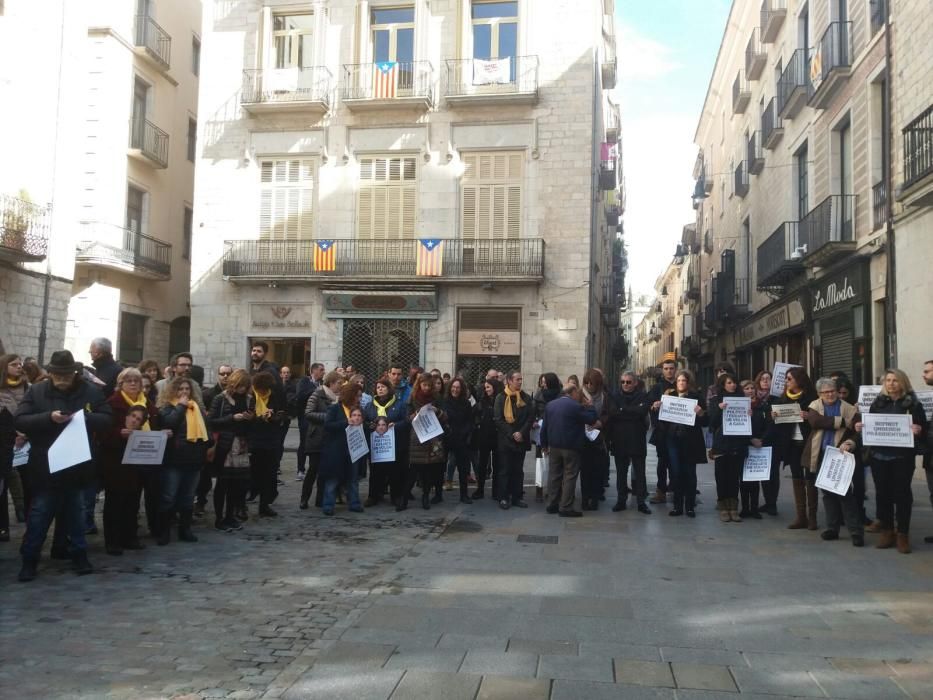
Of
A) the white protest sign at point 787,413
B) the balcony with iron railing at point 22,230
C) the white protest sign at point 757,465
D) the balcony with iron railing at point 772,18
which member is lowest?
the white protest sign at point 757,465

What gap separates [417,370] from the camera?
482 inches

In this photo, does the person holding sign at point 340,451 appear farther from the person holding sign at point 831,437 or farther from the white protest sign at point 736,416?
the person holding sign at point 831,437

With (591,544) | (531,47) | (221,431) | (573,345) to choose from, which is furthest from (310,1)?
(591,544)

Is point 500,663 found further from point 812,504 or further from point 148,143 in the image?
point 148,143

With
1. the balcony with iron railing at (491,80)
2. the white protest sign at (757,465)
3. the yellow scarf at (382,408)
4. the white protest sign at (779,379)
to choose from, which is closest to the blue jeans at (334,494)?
the yellow scarf at (382,408)

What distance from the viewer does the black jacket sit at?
6.22 meters

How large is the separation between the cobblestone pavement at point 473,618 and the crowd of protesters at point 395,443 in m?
0.47

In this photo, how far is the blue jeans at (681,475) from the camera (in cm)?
961

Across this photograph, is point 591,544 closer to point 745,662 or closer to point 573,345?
point 745,662

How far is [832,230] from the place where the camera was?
54.6 ft

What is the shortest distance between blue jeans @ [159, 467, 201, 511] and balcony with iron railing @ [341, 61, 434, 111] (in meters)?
16.5

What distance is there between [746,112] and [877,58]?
41.8 feet

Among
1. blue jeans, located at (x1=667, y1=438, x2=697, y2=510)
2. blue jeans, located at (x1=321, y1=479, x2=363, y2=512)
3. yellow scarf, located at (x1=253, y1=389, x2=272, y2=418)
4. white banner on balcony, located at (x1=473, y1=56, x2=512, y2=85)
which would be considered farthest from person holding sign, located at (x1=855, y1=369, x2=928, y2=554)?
white banner on balcony, located at (x1=473, y1=56, x2=512, y2=85)

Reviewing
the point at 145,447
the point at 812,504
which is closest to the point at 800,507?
the point at 812,504
